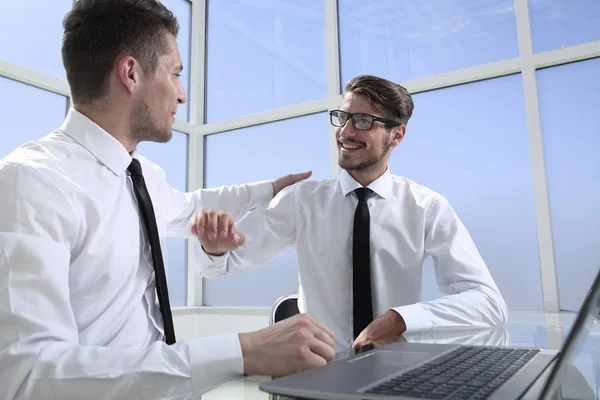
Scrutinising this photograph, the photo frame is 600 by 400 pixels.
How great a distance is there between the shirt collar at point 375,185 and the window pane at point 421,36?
1.55m

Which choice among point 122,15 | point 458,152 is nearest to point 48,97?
point 122,15

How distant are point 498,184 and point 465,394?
8.96 feet

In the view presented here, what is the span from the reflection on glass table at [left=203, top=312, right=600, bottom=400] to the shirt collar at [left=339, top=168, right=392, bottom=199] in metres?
0.80

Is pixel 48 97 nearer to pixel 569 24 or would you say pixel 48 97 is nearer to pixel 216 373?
pixel 216 373

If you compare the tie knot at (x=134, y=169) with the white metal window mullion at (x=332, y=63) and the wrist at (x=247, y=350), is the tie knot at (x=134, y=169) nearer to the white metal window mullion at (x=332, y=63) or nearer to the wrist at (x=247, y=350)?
the wrist at (x=247, y=350)

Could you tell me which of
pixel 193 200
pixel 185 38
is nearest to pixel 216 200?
pixel 193 200

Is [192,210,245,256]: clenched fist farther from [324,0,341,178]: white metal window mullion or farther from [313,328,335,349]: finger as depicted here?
[324,0,341,178]: white metal window mullion

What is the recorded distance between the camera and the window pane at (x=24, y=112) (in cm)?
302

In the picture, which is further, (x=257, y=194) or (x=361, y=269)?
(x=257, y=194)

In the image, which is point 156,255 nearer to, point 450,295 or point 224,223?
point 224,223

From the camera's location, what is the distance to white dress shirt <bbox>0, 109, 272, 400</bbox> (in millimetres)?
736

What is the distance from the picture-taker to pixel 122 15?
1373mm

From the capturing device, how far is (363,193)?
2.05 metres

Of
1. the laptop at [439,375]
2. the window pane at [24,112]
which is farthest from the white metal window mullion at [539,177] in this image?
the window pane at [24,112]
